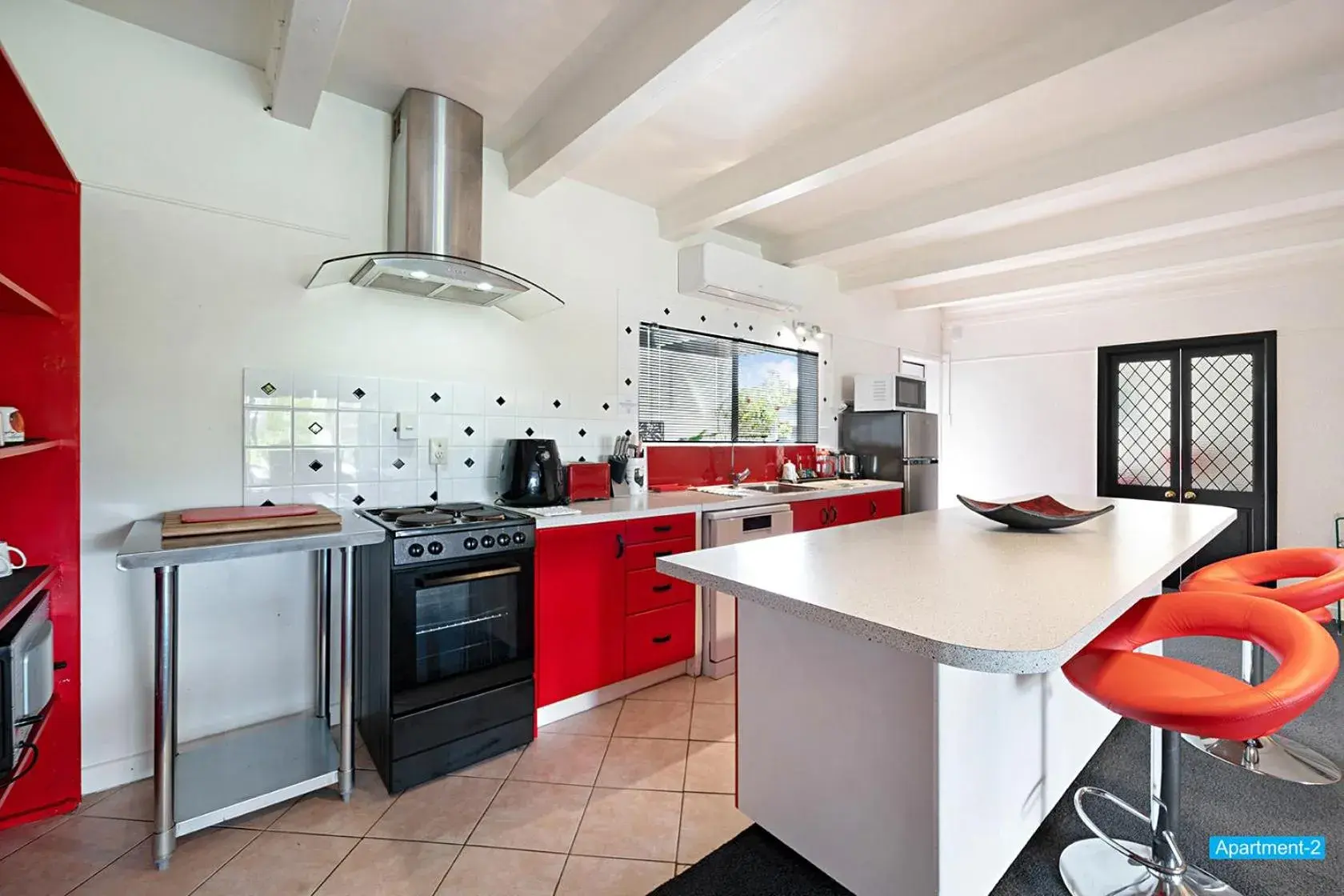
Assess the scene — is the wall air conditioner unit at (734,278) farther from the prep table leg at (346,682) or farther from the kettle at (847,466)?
the prep table leg at (346,682)

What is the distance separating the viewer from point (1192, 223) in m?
3.28

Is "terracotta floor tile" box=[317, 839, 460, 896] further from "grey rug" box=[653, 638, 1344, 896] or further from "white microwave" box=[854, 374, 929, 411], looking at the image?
"white microwave" box=[854, 374, 929, 411]

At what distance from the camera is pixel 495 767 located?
2.23m

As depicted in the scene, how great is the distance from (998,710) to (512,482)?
6.97 feet

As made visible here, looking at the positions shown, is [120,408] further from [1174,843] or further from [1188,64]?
[1188,64]

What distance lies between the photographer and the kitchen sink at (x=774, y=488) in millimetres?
3947

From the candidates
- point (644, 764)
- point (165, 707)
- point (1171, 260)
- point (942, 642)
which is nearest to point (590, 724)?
point (644, 764)

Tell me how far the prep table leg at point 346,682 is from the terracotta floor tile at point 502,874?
533 millimetres

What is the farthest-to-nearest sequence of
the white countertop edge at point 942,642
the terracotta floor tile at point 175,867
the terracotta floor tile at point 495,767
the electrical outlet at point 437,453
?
the electrical outlet at point 437,453 → the terracotta floor tile at point 495,767 → the terracotta floor tile at point 175,867 → the white countertop edge at point 942,642

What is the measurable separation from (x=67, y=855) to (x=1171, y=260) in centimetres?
621

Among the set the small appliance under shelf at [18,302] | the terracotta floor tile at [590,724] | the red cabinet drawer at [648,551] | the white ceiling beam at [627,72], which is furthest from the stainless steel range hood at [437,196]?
the terracotta floor tile at [590,724]

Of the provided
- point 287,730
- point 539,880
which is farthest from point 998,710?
point 287,730

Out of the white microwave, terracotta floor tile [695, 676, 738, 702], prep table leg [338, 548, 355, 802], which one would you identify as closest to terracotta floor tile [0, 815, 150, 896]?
prep table leg [338, 548, 355, 802]

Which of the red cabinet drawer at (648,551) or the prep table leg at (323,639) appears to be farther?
the red cabinet drawer at (648,551)
